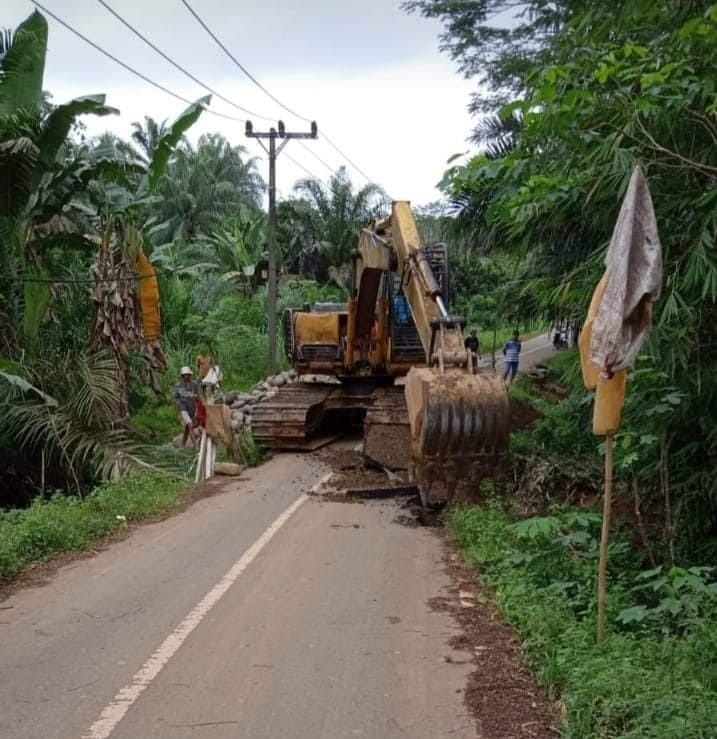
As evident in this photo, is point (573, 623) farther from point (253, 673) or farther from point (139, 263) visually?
point (139, 263)

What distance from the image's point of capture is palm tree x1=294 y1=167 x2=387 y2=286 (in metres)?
41.4

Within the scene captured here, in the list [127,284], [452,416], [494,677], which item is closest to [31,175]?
[127,284]

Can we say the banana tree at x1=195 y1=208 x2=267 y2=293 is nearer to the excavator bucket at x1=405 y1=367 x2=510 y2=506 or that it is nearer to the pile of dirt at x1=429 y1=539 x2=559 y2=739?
the excavator bucket at x1=405 y1=367 x2=510 y2=506

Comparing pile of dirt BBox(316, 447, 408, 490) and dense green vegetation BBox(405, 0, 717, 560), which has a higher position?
dense green vegetation BBox(405, 0, 717, 560)

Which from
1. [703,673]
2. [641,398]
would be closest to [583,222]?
[641,398]

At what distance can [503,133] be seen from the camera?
18.9m

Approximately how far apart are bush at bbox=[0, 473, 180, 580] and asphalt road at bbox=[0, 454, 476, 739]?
426 mm

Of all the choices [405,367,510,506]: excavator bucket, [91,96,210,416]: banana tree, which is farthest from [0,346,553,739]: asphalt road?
[91,96,210,416]: banana tree

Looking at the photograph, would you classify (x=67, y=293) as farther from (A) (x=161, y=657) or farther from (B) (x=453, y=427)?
(A) (x=161, y=657)

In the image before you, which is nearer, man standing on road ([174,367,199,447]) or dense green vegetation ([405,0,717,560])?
dense green vegetation ([405,0,717,560])

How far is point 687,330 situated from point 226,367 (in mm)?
21943

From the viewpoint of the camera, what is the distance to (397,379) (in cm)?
1595

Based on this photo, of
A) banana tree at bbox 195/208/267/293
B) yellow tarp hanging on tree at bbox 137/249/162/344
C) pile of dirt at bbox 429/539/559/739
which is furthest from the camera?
banana tree at bbox 195/208/267/293

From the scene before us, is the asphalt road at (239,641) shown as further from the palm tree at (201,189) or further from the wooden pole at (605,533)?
the palm tree at (201,189)
